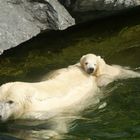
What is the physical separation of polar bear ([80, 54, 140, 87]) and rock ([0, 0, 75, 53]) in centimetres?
79

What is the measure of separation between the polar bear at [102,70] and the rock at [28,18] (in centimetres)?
A: 79

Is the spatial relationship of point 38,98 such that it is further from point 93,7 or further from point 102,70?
point 93,7

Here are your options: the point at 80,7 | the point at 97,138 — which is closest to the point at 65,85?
the point at 97,138

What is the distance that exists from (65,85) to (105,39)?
2.34m

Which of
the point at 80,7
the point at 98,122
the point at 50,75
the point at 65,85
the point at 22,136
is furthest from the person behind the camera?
the point at 80,7

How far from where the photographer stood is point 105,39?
454 inches

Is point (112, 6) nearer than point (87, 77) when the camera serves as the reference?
No

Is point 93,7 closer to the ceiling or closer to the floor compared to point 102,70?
closer to the ceiling

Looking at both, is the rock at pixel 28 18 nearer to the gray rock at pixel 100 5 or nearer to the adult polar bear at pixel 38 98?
the gray rock at pixel 100 5

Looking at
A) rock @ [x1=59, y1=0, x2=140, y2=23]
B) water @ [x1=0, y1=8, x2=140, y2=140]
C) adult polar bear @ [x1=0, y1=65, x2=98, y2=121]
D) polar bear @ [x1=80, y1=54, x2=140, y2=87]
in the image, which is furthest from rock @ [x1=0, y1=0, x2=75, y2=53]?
adult polar bear @ [x1=0, y1=65, x2=98, y2=121]

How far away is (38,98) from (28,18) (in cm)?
210

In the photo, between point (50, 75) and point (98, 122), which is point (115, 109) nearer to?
point (98, 122)

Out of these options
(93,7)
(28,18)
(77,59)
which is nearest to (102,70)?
(77,59)

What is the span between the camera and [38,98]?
8.77 m
